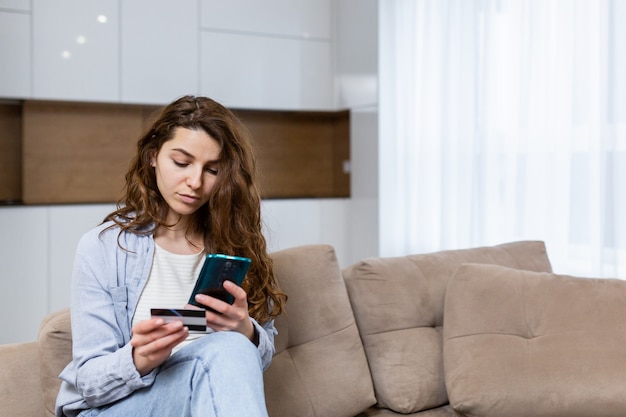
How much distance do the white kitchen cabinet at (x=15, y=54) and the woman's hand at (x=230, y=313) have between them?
274 cm

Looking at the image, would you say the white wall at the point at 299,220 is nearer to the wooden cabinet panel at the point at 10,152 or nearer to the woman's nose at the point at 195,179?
the wooden cabinet panel at the point at 10,152

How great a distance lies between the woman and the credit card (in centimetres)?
1

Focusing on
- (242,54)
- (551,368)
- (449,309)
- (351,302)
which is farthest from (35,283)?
(551,368)

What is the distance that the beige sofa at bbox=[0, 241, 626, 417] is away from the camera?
6.49 ft

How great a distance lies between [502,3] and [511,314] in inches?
71.6

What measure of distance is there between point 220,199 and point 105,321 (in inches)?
15.0

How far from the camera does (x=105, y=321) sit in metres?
1.61

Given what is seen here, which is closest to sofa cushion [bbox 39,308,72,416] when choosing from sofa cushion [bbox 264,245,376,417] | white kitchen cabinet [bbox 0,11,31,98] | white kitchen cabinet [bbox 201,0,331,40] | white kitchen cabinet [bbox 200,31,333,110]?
sofa cushion [bbox 264,245,376,417]

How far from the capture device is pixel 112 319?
5.32 feet

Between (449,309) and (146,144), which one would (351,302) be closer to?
(449,309)

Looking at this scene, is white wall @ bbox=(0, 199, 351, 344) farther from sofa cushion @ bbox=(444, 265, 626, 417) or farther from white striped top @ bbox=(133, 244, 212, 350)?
white striped top @ bbox=(133, 244, 212, 350)

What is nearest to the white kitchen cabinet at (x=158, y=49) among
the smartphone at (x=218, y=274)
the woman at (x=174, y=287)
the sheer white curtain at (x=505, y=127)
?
the sheer white curtain at (x=505, y=127)

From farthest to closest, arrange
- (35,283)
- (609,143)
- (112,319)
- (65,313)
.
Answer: (35,283) < (609,143) < (65,313) < (112,319)

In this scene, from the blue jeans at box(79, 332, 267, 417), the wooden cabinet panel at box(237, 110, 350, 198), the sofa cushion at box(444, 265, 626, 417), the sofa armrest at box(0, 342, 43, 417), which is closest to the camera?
the blue jeans at box(79, 332, 267, 417)
